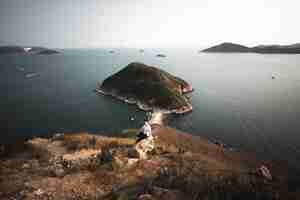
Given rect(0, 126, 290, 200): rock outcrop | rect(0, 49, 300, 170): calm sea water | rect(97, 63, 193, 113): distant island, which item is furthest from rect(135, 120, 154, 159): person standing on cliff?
rect(97, 63, 193, 113): distant island

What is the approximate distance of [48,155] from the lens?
3038cm

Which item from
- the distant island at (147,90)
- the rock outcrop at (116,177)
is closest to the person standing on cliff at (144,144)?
the rock outcrop at (116,177)

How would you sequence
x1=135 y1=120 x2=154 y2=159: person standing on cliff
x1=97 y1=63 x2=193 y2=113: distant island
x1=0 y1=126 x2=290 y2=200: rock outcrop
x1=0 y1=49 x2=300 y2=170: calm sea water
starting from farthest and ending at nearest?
x1=97 y1=63 x2=193 y2=113: distant island
x1=0 y1=49 x2=300 y2=170: calm sea water
x1=135 y1=120 x2=154 y2=159: person standing on cliff
x1=0 y1=126 x2=290 y2=200: rock outcrop

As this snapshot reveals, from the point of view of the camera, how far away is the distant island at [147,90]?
81438 millimetres

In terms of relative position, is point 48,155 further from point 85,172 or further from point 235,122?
point 235,122

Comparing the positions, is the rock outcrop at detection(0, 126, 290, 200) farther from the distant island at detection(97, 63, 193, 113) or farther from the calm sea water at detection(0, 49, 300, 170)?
the distant island at detection(97, 63, 193, 113)

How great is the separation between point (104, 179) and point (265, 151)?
40.5 meters

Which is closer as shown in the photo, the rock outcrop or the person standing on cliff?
the rock outcrop

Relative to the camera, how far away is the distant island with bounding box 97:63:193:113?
267ft

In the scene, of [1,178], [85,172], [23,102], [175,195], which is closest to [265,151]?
[175,195]

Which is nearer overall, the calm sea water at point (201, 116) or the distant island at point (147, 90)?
the calm sea water at point (201, 116)

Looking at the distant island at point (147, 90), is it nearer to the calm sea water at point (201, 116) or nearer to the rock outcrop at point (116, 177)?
the calm sea water at point (201, 116)

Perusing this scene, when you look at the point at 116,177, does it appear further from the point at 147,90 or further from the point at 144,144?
the point at 147,90

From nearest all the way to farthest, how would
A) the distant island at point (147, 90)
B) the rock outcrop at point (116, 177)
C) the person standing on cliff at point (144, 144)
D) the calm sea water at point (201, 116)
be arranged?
the rock outcrop at point (116, 177) → the person standing on cliff at point (144, 144) → the calm sea water at point (201, 116) → the distant island at point (147, 90)
